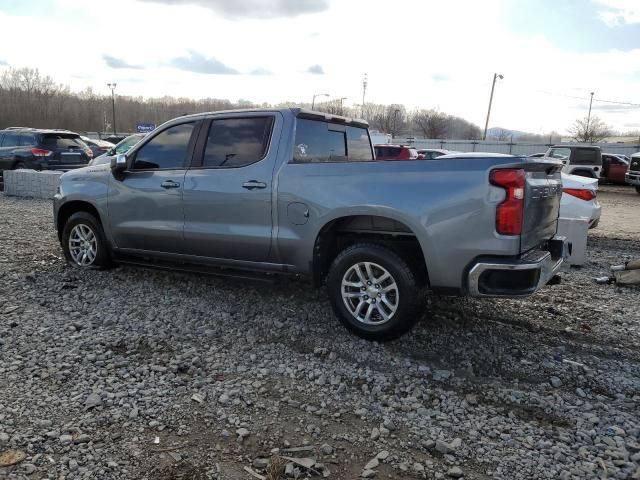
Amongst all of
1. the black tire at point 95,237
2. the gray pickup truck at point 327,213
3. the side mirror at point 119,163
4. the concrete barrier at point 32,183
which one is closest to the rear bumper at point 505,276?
the gray pickup truck at point 327,213

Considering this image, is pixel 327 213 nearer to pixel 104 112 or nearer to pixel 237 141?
pixel 237 141

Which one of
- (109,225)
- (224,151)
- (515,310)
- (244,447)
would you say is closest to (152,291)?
(109,225)

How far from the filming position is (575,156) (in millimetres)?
20812

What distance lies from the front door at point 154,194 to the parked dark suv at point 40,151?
11.1 meters

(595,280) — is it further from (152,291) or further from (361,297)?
(152,291)

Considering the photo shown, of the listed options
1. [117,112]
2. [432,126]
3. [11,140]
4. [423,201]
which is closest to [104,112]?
[117,112]

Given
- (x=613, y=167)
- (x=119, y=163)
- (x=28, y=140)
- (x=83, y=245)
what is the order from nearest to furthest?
(x=119, y=163) < (x=83, y=245) < (x=28, y=140) < (x=613, y=167)

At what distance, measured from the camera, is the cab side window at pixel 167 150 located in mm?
5484

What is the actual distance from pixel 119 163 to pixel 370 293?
316 centimetres

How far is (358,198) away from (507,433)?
2.05 metres

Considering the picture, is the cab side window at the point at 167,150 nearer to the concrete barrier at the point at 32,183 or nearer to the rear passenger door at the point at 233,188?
the rear passenger door at the point at 233,188

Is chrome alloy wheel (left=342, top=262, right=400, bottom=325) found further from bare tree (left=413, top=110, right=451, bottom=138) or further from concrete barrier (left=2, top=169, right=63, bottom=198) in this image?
bare tree (left=413, top=110, right=451, bottom=138)

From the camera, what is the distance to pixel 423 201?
404cm

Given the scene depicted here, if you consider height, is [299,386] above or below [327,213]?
below
